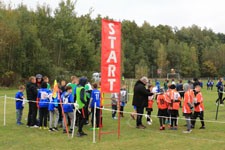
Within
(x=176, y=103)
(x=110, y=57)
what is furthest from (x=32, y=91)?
(x=176, y=103)

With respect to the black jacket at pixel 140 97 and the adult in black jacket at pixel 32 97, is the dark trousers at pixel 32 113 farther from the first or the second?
the black jacket at pixel 140 97

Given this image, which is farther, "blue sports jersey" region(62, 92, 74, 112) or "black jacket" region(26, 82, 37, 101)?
"black jacket" region(26, 82, 37, 101)

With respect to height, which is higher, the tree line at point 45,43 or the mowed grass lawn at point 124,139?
the tree line at point 45,43

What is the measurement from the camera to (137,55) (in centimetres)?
8581

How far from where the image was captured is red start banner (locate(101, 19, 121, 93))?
8.52 meters

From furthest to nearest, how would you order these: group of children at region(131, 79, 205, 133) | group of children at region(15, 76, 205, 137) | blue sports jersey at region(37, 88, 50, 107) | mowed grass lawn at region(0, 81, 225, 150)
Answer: blue sports jersey at region(37, 88, 50, 107)
group of children at region(131, 79, 205, 133)
group of children at region(15, 76, 205, 137)
mowed grass lawn at region(0, 81, 225, 150)

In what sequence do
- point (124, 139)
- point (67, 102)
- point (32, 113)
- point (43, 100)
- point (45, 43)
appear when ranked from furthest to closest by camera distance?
point (45, 43), point (32, 113), point (43, 100), point (67, 102), point (124, 139)

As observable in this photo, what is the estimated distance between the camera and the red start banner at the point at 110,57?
8.52 metres

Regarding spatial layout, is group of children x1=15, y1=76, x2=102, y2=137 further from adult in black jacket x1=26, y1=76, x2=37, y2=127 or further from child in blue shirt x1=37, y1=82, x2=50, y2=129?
adult in black jacket x1=26, y1=76, x2=37, y2=127

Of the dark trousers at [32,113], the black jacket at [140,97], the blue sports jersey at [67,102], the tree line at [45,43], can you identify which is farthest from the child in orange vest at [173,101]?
the tree line at [45,43]

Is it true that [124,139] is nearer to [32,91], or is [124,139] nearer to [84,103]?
[84,103]

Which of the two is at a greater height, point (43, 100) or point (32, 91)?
point (32, 91)

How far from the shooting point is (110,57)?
863 centimetres

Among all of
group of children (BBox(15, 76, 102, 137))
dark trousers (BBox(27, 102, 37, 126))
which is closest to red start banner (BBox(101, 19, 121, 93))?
group of children (BBox(15, 76, 102, 137))
